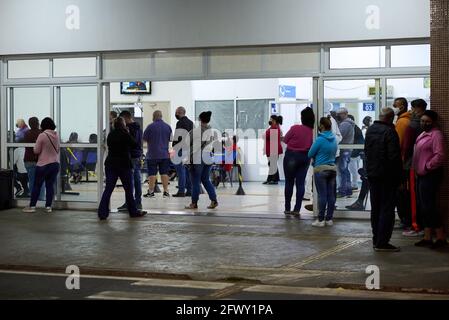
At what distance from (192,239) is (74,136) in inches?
190

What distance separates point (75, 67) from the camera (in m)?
14.7

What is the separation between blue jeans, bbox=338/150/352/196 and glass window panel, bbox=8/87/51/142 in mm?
5958

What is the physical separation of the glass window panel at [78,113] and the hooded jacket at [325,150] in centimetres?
492

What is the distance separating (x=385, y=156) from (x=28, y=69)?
8.28 m

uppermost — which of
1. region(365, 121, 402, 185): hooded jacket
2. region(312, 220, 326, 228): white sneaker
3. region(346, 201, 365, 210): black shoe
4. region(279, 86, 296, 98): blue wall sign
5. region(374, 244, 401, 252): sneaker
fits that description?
region(279, 86, 296, 98): blue wall sign

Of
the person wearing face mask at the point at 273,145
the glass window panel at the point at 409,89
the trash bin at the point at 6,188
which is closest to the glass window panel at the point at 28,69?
the trash bin at the point at 6,188

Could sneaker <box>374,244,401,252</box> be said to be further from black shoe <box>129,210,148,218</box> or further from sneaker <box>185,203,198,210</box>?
sneaker <box>185,203,198,210</box>

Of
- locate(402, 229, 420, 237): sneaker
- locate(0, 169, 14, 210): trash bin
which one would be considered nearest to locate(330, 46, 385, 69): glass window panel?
locate(402, 229, 420, 237): sneaker

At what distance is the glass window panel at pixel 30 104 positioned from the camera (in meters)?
15.0

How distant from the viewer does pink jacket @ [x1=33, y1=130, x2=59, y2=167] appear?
545 inches

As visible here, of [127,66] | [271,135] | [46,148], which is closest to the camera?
[46,148]

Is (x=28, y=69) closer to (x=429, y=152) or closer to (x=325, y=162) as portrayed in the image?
(x=325, y=162)

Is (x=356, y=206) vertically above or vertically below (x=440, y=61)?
below

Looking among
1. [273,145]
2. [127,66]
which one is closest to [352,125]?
[127,66]
